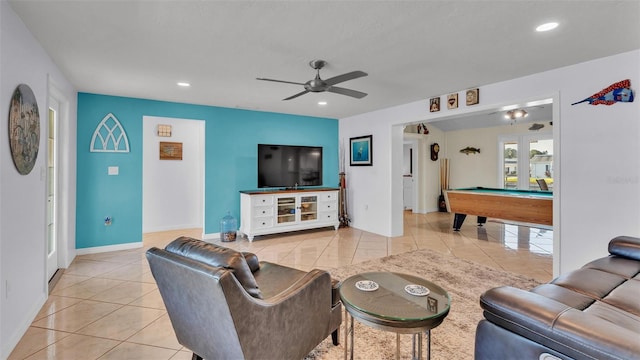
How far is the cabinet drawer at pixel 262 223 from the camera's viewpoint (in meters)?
4.94

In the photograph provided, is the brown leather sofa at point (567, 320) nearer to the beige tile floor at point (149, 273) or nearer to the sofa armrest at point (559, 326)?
the sofa armrest at point (559, 326)

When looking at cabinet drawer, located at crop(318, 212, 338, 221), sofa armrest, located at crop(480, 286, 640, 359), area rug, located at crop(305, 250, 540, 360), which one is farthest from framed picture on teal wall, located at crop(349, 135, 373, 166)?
sofa armrest, located at crop(480, 286, 640, 359)

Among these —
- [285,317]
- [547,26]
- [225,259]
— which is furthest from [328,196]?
[225,259]

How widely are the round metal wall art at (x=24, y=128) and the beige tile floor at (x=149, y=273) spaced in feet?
4.05

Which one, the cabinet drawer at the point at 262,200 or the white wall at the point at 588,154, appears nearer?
the white wall at the point at 588,154

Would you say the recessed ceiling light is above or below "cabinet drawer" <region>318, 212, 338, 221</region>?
above

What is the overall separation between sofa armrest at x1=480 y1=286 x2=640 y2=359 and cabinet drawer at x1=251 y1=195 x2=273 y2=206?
13.1 feet

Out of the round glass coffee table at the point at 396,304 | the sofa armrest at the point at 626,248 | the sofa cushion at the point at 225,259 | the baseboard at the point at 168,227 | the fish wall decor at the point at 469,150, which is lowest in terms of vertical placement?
the baseboard at the point at 168,227

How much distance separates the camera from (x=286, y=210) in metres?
5.30

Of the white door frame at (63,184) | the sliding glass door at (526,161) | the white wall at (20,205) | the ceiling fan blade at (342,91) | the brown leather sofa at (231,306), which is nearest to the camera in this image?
the brown leather sofa at (231,306)

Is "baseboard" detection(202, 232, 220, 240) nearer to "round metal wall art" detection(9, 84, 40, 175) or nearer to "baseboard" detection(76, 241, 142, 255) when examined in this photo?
"baseboard" detection(76, 241, 142, 255)

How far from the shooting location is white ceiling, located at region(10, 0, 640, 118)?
1.99 meters

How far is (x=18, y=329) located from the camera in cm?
206

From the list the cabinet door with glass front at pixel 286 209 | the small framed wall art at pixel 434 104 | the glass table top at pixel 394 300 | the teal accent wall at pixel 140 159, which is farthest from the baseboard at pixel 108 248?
the small framed wall art at pixel 434 104
